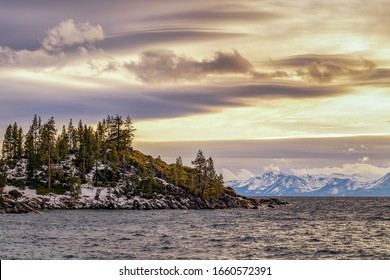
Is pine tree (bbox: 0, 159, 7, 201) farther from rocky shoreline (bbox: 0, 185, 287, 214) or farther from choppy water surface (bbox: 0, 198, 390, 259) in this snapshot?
choppy water surface (bbox: 0, 198, 390, 259)

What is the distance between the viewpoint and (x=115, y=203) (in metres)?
162

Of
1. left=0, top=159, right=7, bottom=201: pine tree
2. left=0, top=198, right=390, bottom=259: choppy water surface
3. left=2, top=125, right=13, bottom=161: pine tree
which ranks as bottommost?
left=0, top=198, right=390, bottom=259: choppy water surface

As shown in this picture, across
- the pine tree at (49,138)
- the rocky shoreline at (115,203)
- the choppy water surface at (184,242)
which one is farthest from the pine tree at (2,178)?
the choppy water surface at (184,242)

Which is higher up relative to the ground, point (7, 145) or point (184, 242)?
point (7, 145)

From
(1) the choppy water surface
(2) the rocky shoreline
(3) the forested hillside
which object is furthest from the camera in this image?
(3) the forested hillside

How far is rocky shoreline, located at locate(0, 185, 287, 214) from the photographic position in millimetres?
134988

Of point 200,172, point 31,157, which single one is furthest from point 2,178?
point 200,172

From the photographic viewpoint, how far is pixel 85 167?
18538cm

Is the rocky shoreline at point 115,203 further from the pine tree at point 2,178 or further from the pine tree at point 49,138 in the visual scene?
the pine tree at point 49,138

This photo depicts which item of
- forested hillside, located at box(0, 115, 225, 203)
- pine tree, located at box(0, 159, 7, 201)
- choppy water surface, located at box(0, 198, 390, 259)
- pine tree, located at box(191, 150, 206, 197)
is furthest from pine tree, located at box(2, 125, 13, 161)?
choppy water surface, located at box(0, 198, 390, 259)

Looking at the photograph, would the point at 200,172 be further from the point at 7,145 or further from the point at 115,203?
the point at 7,145

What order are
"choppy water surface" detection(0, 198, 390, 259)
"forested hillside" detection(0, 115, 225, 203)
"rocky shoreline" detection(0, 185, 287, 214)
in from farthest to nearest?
"forested hillside" detection(0, 115, 225, 203) < "rocky shoreline" detection(0, 185, 287, 214) < "choppy water surface" detection(0, 198, 390, 259)
